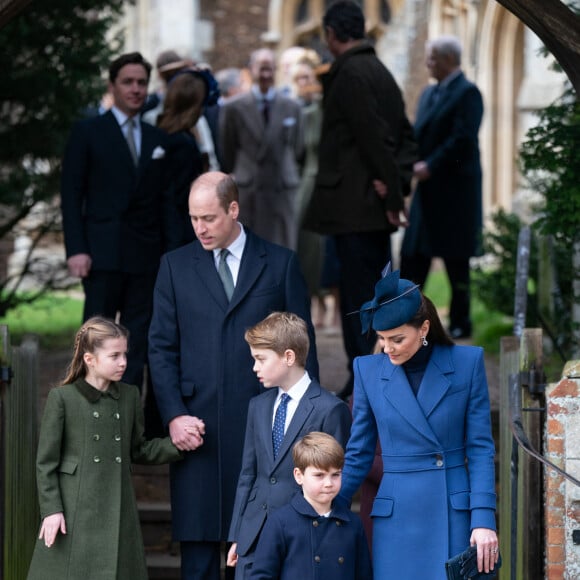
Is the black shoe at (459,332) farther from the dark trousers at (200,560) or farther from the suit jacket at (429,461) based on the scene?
the suit jacket at (429,461)

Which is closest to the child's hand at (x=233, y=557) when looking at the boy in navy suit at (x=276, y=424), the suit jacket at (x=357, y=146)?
the boy in navy suit at (x=276, y=424)

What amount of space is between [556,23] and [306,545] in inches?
105

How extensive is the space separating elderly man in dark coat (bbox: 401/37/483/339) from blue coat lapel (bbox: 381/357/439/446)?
5545mm

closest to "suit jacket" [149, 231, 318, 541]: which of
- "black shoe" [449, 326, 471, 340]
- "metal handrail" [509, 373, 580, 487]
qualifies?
"metal handrail" [509, 373, 580, 487]

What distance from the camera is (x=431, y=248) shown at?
11.9m

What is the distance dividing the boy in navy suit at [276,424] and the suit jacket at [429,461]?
0.83 ft

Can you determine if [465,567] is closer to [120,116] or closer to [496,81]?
Result: [120,116]

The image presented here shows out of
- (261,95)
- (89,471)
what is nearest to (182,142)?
(89,471)

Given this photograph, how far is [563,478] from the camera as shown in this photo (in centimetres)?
686

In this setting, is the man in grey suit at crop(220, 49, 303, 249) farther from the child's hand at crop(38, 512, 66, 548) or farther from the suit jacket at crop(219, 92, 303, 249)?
the child's hand at crop(38, 512, 66, 548)

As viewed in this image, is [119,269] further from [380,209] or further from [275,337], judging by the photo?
[275,337]

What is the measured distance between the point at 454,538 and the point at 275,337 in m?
1.03

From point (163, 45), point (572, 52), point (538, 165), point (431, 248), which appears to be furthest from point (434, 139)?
point (163, 45)

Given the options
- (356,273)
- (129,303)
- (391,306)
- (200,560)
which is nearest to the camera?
(391,306)
